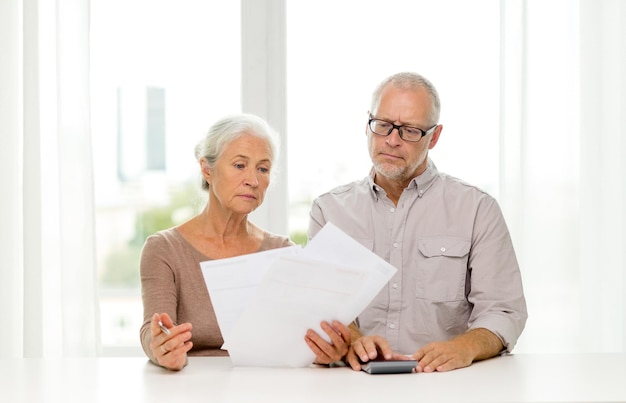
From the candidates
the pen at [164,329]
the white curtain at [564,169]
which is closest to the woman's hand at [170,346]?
the pen at [164,329]

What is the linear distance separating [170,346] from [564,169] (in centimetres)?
190

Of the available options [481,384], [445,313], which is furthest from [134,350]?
[481,384]

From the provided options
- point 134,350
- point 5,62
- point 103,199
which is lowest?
point 134,350

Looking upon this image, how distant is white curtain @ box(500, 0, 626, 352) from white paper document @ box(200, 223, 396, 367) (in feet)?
4.84

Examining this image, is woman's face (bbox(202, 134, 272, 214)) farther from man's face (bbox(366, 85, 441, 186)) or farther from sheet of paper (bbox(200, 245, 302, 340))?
sheet of paper (bbox(200, 245, 302, 340))

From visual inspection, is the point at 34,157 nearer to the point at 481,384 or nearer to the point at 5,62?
the point at 5,62

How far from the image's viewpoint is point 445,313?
2385 mm

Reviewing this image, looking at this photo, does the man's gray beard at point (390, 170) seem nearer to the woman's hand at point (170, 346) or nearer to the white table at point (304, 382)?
the white table at point (304, 382)

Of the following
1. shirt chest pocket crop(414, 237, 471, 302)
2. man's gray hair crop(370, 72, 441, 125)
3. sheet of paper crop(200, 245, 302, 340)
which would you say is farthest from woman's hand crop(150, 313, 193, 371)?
man's gray hair crop(370, 72, 441, 125)

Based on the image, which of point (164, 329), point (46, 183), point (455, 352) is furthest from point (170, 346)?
point (46, 183)

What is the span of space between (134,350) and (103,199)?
65 cm

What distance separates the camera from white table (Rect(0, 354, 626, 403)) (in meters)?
1.52

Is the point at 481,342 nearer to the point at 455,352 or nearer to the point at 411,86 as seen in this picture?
the point at 455,352

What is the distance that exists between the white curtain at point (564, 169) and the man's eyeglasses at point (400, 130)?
2.77ft
